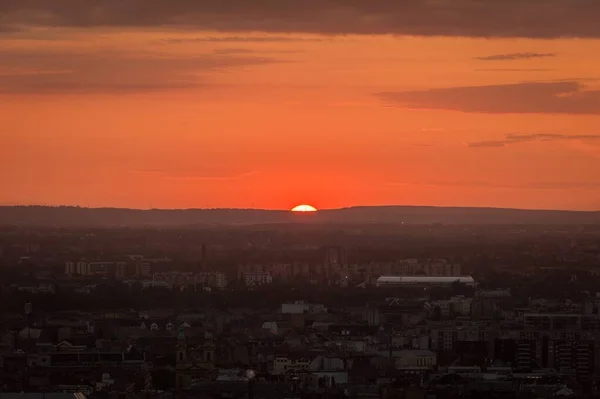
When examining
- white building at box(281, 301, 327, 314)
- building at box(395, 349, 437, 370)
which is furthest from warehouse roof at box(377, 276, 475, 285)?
building at box(395, 349, 437, 370)

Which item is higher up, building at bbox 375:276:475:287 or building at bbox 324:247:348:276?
building at bbox 324:247:348:276

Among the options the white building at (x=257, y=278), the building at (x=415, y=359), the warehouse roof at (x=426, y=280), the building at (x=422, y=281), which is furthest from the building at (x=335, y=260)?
the building at (x=415, y=359)

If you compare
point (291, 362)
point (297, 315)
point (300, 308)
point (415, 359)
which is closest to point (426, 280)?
point (300, 308)

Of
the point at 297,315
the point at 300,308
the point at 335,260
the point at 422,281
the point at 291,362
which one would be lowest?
the point at 291,362

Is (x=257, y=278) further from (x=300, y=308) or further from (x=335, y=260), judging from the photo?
(x=300, y=308)

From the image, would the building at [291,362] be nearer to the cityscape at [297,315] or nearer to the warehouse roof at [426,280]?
the cityscape at [297,315]

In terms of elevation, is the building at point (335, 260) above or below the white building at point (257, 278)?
above

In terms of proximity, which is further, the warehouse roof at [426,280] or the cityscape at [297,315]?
the warehouse roof at [426,280]

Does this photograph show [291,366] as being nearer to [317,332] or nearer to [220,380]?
[220,380]

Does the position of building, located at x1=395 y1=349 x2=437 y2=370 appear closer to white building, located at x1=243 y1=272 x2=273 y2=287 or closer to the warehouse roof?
white building, located at x1=243 y1=272 x2=273 y2=287
